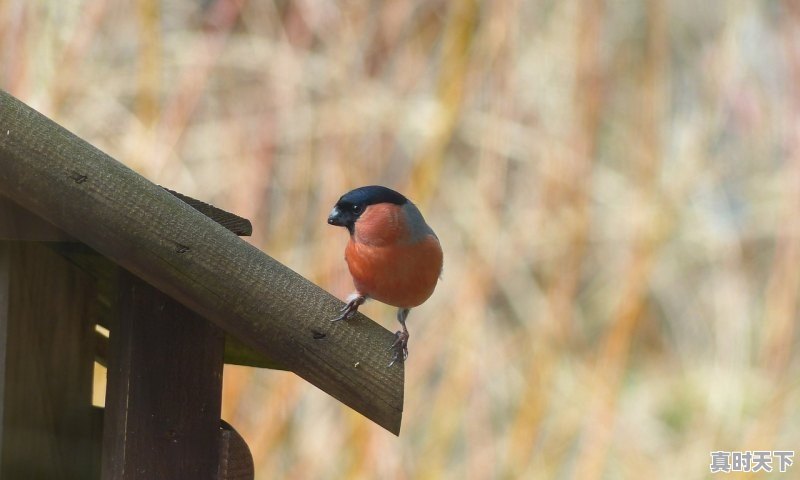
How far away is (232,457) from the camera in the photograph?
4.60 ft

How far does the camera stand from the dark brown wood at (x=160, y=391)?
1337mm

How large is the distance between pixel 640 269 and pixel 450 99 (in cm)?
74

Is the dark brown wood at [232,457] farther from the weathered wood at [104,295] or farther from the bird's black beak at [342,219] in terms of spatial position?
the bird's black beak at [342,219]

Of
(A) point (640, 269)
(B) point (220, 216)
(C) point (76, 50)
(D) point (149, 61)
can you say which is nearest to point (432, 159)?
(A) point (640, 269)

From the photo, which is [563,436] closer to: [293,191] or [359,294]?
[293,191]

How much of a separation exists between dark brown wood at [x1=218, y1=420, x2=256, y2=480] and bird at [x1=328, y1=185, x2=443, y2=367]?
14.4 inches

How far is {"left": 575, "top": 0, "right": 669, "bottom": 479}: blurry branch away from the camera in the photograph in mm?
3107

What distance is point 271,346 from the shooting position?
1.28m

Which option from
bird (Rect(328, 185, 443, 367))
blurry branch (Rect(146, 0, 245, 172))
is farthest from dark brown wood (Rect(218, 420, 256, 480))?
blurry branch (Rect(146, 0, 245, 172))

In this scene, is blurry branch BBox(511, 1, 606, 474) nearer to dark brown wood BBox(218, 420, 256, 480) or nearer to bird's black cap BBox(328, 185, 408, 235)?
bird's black cap BBox(328, 185, 408, 235)

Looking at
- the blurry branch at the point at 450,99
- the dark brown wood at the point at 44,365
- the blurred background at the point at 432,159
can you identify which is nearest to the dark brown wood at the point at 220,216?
the dark brown wood at the point at 44,365

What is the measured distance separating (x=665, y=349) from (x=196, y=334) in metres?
5.19

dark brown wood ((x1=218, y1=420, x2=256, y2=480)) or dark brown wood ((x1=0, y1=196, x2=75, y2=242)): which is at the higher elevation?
dark brown wood ((x1=0, y1=196, x2=75, y2=242))

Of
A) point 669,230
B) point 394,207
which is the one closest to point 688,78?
point 669,230
